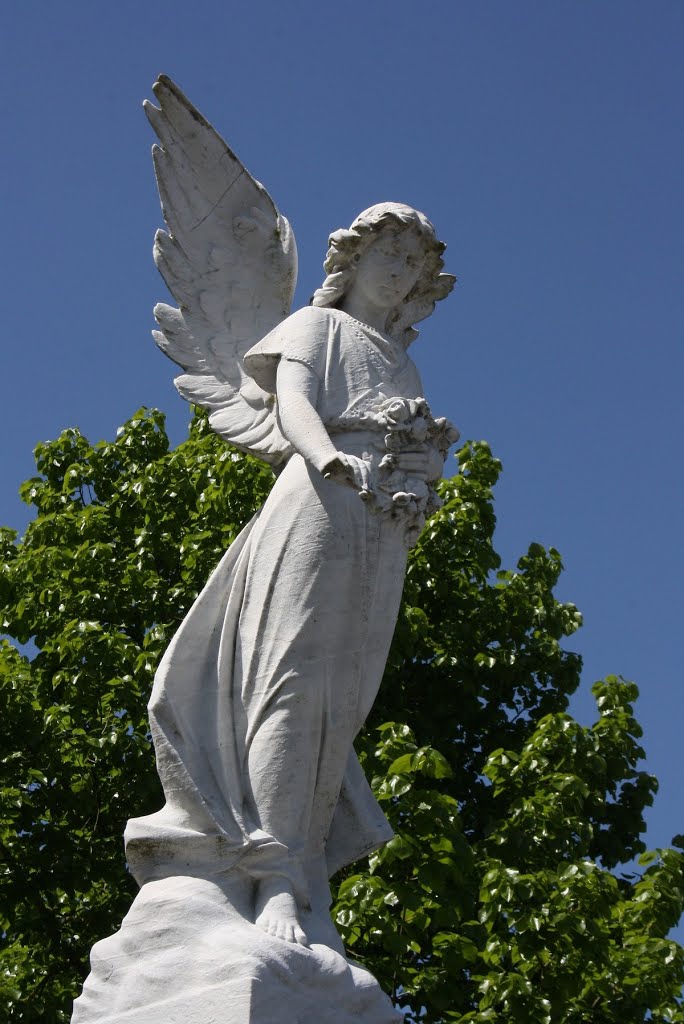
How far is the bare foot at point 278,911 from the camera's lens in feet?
22.7

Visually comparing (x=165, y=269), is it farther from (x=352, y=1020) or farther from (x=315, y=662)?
(x=352, y=1020)

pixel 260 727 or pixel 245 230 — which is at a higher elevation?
pixel 245 230

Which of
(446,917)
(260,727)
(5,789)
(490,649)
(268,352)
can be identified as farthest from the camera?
(490,649)

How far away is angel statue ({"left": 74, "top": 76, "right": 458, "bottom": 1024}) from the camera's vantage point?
7.03 meters

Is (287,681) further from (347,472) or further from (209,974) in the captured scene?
(209,974)

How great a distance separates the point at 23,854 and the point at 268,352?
271 inches

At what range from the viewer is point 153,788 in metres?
13.9

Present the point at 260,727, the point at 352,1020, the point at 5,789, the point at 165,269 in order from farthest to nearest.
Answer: the point at 5,789
the point at 165,269
the point at 260,727
the point at 352,1020

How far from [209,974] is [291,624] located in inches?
55.5

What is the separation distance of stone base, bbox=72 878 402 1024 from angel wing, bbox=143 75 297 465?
2557 mm

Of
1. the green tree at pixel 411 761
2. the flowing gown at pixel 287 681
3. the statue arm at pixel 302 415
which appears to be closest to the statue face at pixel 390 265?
the flowing gown at pixel 287 681

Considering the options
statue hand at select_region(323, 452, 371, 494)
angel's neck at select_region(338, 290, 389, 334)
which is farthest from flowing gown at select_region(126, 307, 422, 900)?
angel's neck at select_region(338, 290, 389, 334)

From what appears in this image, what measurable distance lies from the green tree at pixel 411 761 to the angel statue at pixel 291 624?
13.4ft

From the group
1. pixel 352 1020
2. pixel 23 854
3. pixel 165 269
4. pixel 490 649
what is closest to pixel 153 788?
pixel 23 854
